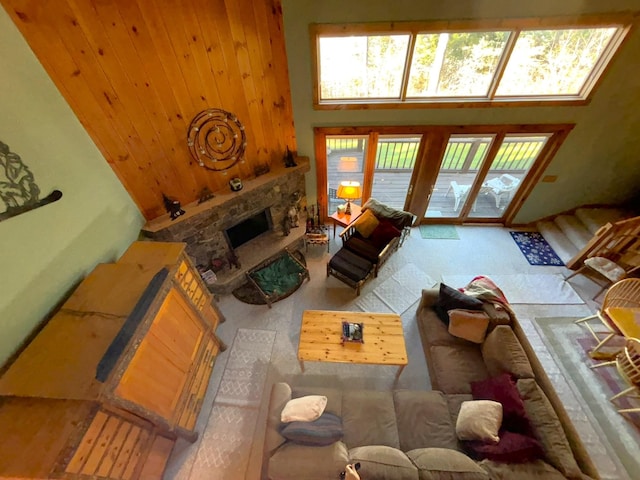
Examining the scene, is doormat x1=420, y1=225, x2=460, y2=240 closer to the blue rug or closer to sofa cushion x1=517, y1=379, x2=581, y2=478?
the blue rug

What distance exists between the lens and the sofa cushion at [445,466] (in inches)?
78.3

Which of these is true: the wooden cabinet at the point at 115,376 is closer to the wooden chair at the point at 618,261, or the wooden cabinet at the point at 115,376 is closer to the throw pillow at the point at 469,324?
the throw pillow at the point at 469,324

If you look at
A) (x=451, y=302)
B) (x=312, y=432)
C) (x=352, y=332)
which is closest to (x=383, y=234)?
(x=451, y=302)

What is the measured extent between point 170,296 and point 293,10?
131 inches

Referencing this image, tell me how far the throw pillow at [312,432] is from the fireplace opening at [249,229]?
8.52 feet

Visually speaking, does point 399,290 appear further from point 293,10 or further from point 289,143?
point 293,10

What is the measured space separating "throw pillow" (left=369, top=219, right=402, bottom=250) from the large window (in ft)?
5.66

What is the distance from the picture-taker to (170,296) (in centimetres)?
244

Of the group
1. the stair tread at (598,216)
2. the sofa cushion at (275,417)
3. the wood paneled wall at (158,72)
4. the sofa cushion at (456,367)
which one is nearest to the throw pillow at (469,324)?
the sofa cushion at (456,367)

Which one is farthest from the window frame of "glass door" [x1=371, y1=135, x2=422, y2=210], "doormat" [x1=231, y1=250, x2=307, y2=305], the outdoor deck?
"doormat" [x1=231, y1=250, x2=307, y2=305]

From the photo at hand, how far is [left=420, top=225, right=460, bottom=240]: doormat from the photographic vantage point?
5000 millimetres

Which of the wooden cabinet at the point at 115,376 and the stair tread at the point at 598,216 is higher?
the stair tread at the point at 598,216

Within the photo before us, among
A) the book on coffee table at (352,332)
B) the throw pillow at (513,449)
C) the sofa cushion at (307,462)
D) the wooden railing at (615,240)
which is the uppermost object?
the wooden railing at (615,240)

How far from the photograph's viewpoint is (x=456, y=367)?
296cm
